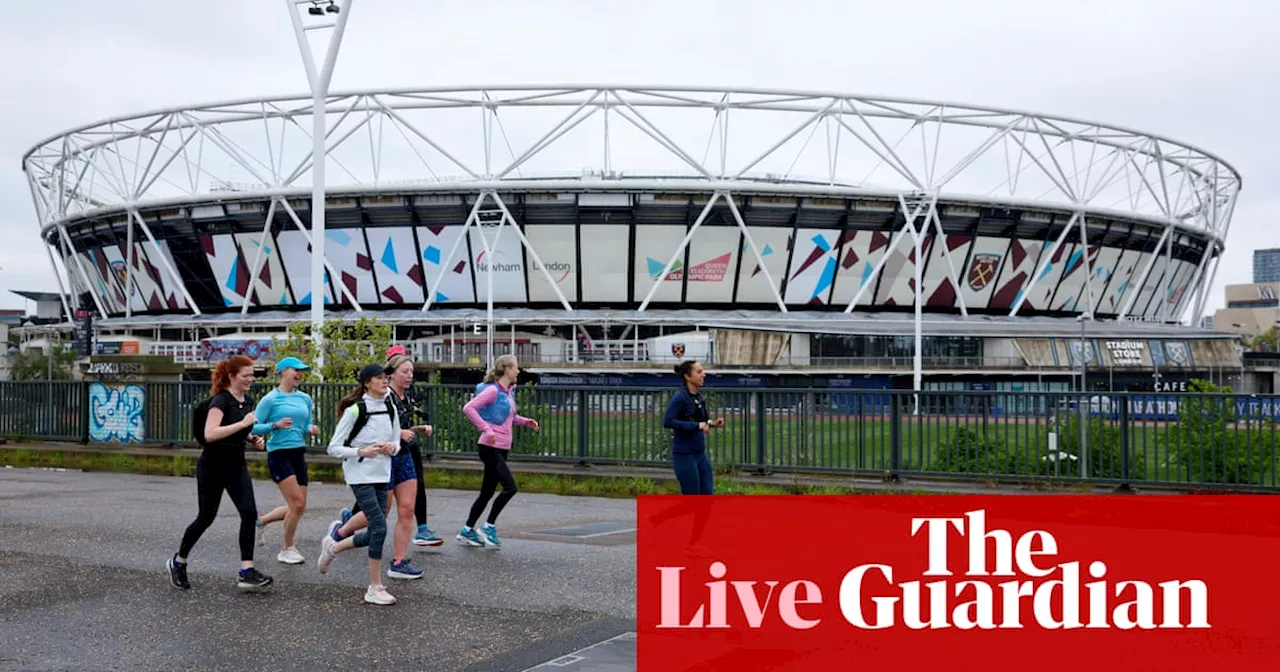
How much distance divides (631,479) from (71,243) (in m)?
58.9

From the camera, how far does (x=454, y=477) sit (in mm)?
16469

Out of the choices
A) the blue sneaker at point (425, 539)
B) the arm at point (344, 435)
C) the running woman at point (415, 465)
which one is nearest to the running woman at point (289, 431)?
the running woman at point (415, 465)

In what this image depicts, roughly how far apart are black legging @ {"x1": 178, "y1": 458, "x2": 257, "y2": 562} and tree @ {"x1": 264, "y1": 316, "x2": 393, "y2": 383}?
39.6 ft

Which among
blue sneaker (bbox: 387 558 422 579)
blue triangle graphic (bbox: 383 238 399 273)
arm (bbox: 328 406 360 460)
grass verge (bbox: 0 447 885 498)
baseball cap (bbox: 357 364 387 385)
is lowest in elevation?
grass verge (bbox: 0 447 885 498)

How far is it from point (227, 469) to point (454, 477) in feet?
27.1

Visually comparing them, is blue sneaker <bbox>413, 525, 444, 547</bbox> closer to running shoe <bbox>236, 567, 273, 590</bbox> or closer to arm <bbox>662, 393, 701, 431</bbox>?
running shoe <bbox>236, 567, 273, 590</bbox>

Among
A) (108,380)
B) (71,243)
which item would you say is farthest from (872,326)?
(71,243)

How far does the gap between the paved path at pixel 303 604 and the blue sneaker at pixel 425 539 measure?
0.17 meters

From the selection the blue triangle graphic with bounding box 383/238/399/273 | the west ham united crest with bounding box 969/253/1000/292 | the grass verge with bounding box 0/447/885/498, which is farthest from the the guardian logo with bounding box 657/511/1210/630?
the west ham united crest with bounding box 969/253/1000/292

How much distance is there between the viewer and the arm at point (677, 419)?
9172 mm

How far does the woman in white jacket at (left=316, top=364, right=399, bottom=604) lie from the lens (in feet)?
25.5

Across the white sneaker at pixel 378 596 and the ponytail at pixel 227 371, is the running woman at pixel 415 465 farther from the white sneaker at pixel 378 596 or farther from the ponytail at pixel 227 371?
the ponytail at pixel 227 371

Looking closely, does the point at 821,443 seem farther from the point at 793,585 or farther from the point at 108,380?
the point at 108,380

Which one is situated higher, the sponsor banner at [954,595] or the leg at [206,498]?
the leg at [206,498]
